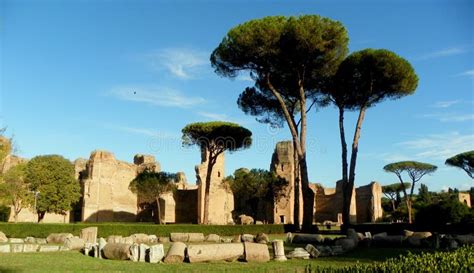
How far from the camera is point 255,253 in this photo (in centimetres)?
958

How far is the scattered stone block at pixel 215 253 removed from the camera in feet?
30.2

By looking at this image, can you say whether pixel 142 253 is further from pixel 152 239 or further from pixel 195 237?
pixel 195 237

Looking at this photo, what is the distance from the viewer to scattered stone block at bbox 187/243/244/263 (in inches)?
363

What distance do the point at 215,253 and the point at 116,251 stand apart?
2.21 metres

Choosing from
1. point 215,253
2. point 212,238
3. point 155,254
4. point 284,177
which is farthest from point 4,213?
point 215,253

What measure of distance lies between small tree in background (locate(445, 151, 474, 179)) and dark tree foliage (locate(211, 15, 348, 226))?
25.3 metres

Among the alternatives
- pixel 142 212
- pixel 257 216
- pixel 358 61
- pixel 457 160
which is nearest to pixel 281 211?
pixel 257 216

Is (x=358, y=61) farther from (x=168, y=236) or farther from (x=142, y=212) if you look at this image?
(x=142, y=212)

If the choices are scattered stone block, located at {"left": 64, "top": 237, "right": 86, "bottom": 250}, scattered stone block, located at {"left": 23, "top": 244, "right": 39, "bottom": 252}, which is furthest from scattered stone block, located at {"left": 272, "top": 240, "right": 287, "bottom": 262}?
scattered stone block, located at {"left": 23, "top": 244, "right": 39, "bottom": 252}

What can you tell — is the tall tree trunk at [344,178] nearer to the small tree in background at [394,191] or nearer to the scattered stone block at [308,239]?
the scattered stone block at [308,239]

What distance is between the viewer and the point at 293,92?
2384cm

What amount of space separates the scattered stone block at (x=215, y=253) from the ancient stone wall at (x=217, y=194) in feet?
83.4

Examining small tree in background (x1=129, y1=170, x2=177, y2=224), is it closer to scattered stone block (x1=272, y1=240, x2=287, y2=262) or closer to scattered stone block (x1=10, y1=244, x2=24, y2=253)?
scattered stone block (x1=10, y1=244, x2=24, y2=253)

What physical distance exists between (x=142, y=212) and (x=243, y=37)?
22.2 meters
